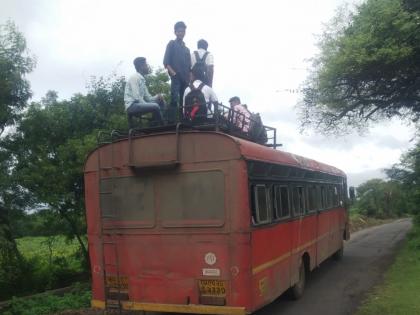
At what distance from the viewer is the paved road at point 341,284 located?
8.85 metres

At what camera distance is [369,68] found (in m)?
16.1

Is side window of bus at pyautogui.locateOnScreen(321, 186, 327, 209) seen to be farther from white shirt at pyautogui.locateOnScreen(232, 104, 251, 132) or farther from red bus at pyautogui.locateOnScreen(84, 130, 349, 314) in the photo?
red bus at pyautogui.locateOnScreen(84, 130, 349, 314)

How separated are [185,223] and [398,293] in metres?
4.78

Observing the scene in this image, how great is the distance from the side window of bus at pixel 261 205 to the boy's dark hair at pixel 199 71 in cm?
232

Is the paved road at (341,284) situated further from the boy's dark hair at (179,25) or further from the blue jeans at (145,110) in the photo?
the boy's dark hair at (179,25)

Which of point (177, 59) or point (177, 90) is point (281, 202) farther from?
point (177, 59)

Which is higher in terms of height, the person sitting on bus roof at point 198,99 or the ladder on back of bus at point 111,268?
the person sitting on bus roof at point 198,99

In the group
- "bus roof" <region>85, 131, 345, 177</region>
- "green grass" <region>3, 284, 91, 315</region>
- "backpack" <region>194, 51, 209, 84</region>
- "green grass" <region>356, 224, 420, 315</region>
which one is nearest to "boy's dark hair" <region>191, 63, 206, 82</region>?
"backpack" <region>194, 51, 209, 84</region>

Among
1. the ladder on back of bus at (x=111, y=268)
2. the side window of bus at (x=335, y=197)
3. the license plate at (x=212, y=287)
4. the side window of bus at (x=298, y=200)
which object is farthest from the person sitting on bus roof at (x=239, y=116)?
the side window of bus at (x=335, y=197)

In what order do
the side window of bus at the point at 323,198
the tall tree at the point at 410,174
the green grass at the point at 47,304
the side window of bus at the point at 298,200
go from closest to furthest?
the side window of bus at the point at 298,200 → the green grass at the point at 47,304 → the side window of bus at the point at 323,198 → the tall tree at the point at 410,174

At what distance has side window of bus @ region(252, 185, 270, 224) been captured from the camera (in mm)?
6992

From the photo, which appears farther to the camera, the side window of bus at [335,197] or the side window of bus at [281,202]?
the side window of bus at [335,197]

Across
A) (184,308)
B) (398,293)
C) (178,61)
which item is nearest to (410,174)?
(398,293)

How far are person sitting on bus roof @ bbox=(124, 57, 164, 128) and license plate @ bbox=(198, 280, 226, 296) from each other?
2.61m
